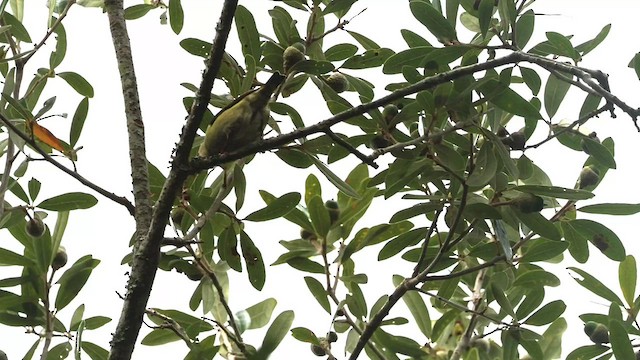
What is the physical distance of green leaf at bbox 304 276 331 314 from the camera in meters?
Answer: 2.04

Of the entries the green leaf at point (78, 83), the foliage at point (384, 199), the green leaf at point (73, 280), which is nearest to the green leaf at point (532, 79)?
the foliage at point (384, 199)

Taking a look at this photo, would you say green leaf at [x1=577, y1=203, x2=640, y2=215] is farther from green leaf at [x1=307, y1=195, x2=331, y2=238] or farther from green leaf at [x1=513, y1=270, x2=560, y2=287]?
green leaf at [x1=307, y1=195, x2=331, y2=238]

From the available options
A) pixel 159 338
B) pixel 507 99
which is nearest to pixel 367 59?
pixel 507 99

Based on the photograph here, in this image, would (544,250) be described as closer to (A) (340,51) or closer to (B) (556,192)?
(B) (556,192)

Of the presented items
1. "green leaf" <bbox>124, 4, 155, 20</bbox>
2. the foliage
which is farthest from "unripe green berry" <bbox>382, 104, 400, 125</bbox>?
"green leaf" <bbox>124, 4, 155, 20</bbox>

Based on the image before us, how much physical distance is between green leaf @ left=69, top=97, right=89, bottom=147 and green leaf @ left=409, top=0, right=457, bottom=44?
88 cm

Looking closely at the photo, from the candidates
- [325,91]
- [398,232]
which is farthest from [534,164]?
[325,91]

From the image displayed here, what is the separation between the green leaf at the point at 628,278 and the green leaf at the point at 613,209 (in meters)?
0.15

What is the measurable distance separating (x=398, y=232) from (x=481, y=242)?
22 cm

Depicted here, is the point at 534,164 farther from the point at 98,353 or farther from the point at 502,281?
the point at 98,353

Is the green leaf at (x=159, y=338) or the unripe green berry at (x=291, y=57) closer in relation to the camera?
the unripe green berry at (x=291, y=57)

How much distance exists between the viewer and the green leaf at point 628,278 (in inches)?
80.3

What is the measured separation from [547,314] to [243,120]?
37.1 inches

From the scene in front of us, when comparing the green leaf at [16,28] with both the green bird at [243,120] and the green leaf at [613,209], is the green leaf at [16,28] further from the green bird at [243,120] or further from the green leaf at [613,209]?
the green leaf at [613,209]
